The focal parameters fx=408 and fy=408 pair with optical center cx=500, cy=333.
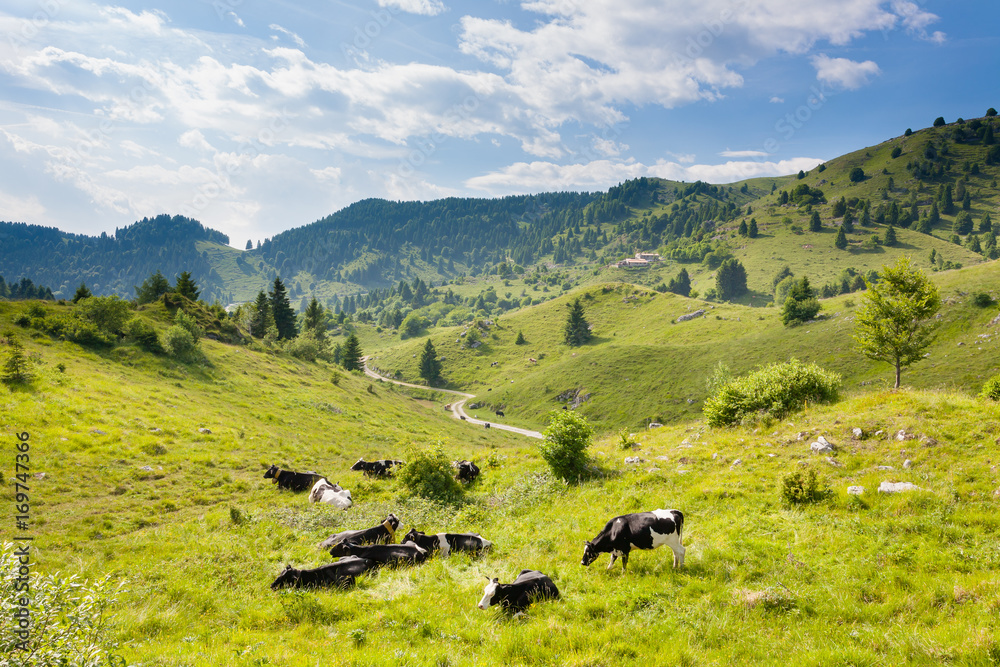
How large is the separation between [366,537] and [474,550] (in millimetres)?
3647

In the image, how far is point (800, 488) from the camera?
12.2 meters

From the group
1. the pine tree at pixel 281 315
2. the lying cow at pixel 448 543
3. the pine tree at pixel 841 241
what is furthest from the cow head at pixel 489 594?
the pine tree at pixel 841 241

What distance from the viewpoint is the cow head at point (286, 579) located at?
1061 centimetres

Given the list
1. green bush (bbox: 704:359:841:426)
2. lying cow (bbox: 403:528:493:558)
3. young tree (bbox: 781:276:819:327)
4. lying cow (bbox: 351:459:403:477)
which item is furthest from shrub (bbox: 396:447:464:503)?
young tree (bbox: 781:276:819:327)

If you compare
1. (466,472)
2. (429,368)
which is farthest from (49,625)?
(429,368)

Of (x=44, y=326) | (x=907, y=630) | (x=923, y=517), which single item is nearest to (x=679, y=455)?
(x=923, y=517)

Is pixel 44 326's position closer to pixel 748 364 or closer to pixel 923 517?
pixel 923 517

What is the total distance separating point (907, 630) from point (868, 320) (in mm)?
29991

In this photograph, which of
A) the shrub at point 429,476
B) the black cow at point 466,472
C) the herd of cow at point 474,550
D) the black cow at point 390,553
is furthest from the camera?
the black cow at point 466,472

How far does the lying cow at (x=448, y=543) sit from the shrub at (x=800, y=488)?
9.16 m

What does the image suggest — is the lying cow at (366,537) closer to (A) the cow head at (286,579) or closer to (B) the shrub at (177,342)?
(A) the cow head at (286,579)

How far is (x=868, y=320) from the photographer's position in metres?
29.0

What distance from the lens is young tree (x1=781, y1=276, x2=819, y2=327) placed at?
93812 millimetres

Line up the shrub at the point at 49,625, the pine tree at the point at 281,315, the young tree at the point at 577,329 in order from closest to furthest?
the shrub at the point at 49,625 < the pine tree at the point at 281,315 < the young tree at the point at 577,329
